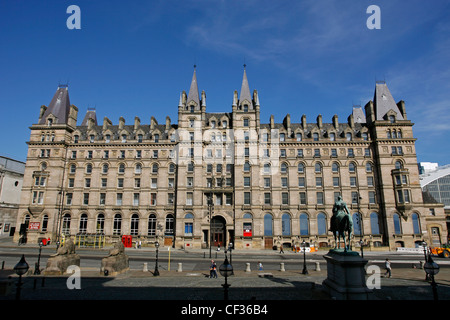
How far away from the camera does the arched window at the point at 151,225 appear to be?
5150cm

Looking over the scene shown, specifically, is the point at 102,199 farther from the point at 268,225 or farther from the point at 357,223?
the point at 357,223

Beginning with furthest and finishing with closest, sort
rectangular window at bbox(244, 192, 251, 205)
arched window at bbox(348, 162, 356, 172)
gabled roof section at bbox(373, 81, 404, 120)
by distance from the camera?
gabled roof section at bbox(373, 81, 404, 120) < arched window at bbox(348, 162, 356, 172) < rectangular window at bbox(244, 192, 251, 205)

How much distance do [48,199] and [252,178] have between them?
38915mm

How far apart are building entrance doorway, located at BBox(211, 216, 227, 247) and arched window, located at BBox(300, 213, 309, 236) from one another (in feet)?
46.4

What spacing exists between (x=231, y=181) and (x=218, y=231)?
31.2 feet

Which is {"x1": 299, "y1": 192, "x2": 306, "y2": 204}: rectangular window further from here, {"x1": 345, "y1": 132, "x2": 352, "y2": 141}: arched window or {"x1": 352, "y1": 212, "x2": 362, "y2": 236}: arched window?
{"x1": 345, "y1": 132, "x2": 352, "y2": 141}: arched window

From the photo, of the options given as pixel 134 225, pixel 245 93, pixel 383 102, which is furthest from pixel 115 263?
pixel 383 102

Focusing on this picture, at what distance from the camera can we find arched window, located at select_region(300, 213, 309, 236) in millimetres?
50156

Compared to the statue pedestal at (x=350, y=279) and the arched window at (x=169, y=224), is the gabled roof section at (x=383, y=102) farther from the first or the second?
the statue pedestal at (x=350, y=279)

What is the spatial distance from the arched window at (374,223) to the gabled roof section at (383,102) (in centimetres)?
1896

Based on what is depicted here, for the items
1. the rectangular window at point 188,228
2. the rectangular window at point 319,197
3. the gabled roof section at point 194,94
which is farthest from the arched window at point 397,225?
the gabled roof section at point 194,94

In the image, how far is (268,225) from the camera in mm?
50500

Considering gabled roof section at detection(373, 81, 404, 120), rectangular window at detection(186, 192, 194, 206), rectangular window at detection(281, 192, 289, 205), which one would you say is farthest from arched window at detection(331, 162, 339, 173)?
rectangular window at detection(186, 192, 194, 206)
